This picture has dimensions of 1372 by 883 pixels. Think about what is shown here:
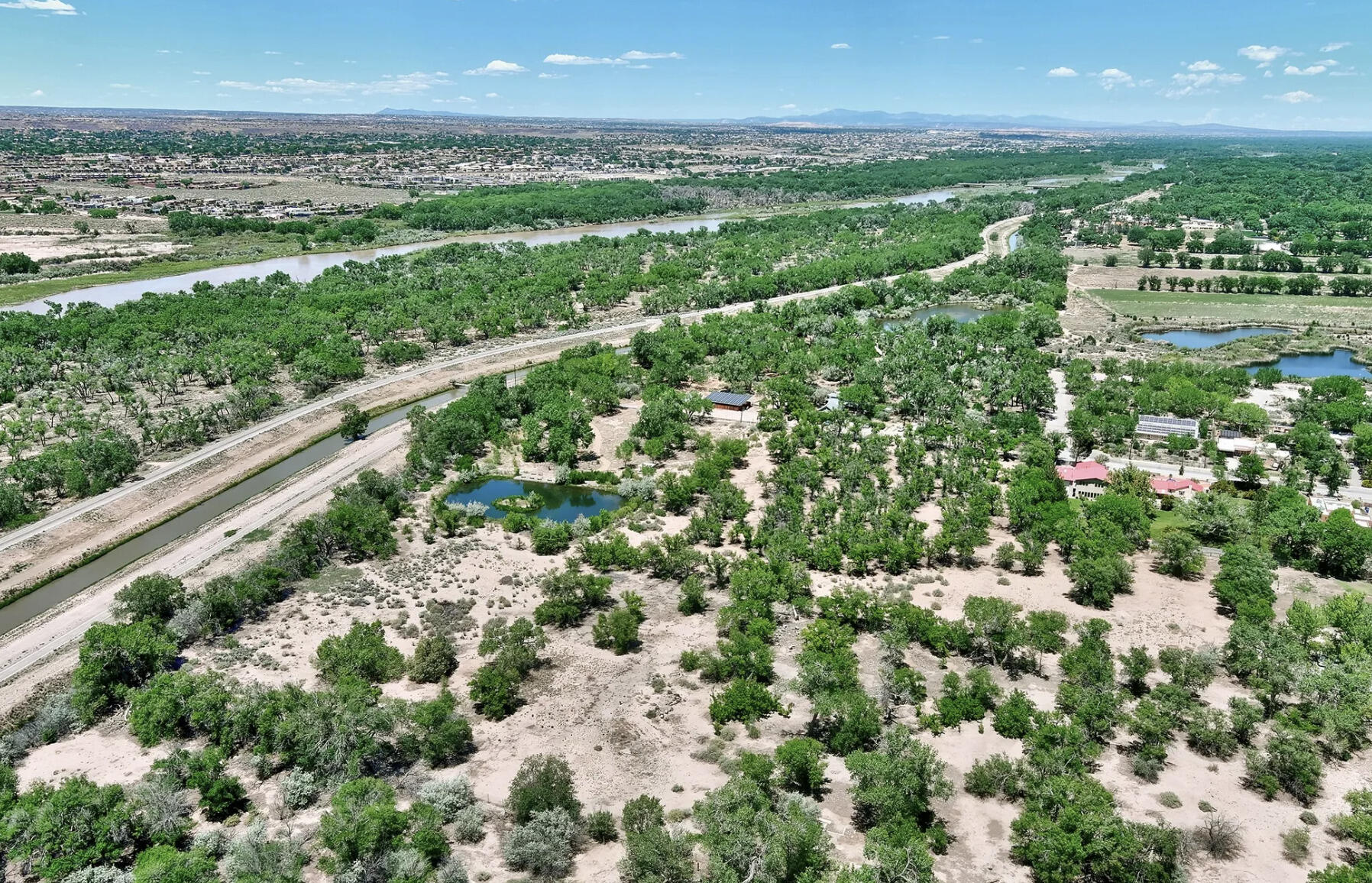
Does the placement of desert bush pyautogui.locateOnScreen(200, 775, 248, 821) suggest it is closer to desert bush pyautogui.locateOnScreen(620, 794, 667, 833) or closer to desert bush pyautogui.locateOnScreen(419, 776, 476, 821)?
desert bush pyautogui.locateOnScreen(419, 776, 476, 821)

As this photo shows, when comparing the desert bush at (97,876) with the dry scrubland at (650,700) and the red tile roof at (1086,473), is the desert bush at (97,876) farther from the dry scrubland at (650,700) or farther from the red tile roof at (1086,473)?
the red tile roof at (1086,473)

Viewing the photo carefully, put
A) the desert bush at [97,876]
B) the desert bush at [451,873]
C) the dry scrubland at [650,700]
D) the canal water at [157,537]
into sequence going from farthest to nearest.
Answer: the canal water at [157,537] < the dry scrubland at [650,700] < the desert bush at [451,873] < the desert bush at [97,876]

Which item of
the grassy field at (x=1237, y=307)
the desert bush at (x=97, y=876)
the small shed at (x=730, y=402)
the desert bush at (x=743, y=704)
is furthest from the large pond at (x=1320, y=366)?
the desert bush at (x=97, y=876)

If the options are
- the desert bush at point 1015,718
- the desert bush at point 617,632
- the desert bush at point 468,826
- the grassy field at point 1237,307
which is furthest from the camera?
the grassy field at point 1237,307

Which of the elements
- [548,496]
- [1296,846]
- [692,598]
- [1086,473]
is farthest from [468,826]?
[1086,473]

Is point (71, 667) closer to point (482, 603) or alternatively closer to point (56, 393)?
point (482, 603)

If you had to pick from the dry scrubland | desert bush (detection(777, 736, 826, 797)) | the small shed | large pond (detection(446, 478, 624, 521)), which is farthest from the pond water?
desert bush (detection(777, 736, 826, 797))

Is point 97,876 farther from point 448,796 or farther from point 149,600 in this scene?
point 149,600
